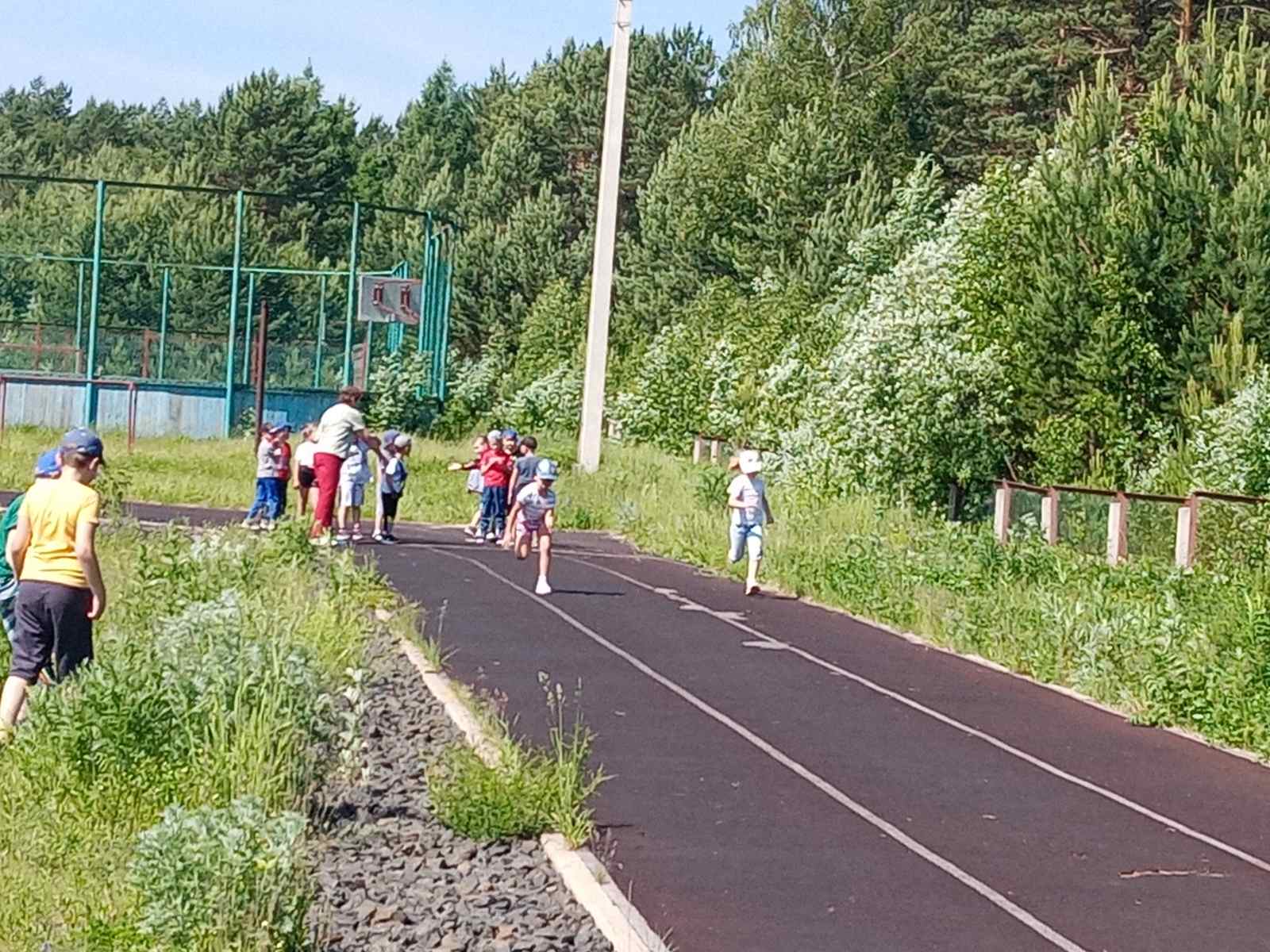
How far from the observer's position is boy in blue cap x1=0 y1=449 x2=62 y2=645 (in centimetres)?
1330

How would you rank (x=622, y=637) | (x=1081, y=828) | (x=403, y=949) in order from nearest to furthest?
(x=403, y=949) < (x=1081, y=828) < (x=622, y=637)

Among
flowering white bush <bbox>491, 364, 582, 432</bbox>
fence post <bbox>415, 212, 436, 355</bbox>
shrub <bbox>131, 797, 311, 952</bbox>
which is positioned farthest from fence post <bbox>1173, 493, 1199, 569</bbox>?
flowering white bush <bbox>491, 364, 582, 432</bbox>

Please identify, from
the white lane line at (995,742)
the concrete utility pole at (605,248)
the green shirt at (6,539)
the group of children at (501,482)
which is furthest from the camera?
the concrete utility pole at (605,248)

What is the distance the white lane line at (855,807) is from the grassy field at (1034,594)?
3370mm

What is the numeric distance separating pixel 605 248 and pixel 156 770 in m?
32.3

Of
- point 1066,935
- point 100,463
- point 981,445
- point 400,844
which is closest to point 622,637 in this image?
point 100,463

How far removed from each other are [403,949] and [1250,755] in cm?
842

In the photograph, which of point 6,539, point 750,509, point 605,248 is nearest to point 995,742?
point 6,539

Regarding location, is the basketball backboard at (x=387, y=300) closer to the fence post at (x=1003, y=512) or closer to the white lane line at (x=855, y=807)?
the fence post at (x=1003, y=512)

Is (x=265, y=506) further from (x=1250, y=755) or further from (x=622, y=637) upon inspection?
(x=1250, y=755)

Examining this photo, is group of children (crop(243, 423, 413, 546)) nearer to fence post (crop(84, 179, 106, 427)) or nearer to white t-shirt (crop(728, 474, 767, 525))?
white t-shirt (crop(728, 474, 767, 525))

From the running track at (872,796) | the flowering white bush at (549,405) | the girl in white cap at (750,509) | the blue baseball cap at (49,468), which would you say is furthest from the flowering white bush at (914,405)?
the flowering white bush at (549,405)

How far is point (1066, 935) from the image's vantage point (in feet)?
29.8

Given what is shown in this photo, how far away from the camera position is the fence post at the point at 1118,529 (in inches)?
916
